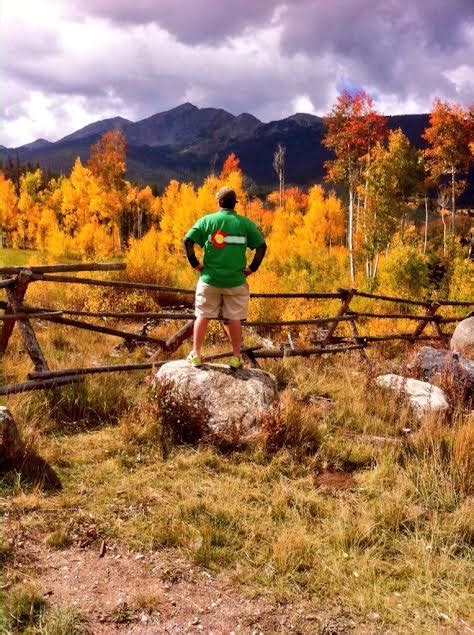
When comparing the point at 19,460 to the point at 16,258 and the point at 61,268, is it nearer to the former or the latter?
the point at 61,268

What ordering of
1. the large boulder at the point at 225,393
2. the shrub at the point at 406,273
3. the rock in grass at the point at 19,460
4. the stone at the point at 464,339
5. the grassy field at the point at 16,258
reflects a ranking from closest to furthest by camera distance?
the rock in grass at the point at 19,460 → the large boulder at the point at 225,393 → the stone at the point at 464,339 → the shrub at the point at 406,273 → the grassy field at the point at 16,258

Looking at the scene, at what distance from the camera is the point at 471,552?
3211 mm

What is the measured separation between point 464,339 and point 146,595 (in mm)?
10217

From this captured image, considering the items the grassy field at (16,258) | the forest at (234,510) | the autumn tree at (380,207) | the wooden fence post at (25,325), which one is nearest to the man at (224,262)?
the forest at (234,510)

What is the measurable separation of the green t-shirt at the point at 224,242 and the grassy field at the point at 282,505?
56.0 inches

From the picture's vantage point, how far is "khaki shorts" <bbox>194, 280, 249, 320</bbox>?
5027mm

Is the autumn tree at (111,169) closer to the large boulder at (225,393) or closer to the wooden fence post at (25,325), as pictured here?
the wooden fence post at (25,325)

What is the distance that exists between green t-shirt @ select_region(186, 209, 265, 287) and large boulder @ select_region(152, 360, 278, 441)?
0.95 meters

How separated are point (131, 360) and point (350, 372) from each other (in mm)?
3447

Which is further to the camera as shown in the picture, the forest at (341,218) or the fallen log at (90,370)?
the forest at (341,218)

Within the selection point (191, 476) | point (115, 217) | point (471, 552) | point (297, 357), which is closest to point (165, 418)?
point (191, 476)

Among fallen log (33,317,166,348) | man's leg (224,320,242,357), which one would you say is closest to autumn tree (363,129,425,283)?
fallen log (33,317,166,348)

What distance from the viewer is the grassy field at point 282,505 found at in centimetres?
278

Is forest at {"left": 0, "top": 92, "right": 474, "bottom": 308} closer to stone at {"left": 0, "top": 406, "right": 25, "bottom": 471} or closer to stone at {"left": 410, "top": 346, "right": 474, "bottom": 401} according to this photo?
stone at {"left": 410, "top": 346, "right": 474, "bottom": 401}
